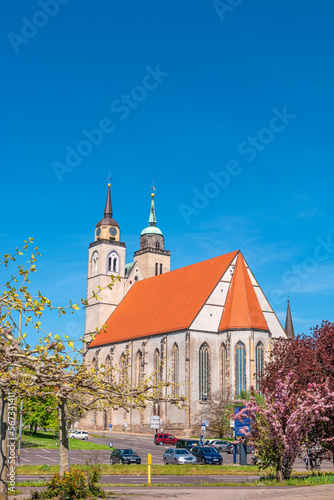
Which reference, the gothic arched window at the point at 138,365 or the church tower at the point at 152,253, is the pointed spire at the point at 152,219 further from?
the gothic arched window at the point at 138,365

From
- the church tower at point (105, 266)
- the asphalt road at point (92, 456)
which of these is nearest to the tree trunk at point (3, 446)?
the asphalt road at point (92, 456)

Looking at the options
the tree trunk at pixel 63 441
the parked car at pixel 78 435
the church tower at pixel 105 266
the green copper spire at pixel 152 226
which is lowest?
the parked car at pixel 78 435

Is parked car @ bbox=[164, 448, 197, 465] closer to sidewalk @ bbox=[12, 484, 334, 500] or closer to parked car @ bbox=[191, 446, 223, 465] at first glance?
parked car @ bbox=[191, 446, 223, 465]

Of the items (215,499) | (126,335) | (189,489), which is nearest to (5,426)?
(215,499)

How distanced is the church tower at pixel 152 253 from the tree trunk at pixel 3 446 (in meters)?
89.8

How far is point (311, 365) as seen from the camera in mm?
28031

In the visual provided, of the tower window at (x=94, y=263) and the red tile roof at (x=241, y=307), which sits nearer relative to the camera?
the red tile roof at (x=241, y=307)

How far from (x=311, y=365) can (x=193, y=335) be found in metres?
45.2

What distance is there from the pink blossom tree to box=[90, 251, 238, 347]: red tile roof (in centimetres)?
4704

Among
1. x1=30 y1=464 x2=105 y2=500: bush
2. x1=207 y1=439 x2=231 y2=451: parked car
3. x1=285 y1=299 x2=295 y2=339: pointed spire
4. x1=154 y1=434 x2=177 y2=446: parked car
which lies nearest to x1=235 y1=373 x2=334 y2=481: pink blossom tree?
x1=30 y1=464 x2=105 y2=500: bush

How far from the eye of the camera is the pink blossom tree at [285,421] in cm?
2411

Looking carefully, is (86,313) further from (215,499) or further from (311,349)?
(215,499)

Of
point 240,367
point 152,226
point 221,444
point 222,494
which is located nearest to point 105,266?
point 152,226

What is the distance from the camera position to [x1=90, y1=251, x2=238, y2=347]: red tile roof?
76312 millimetres
